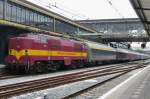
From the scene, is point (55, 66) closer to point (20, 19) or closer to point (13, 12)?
point (13, 12)

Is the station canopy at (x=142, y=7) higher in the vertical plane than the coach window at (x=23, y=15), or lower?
lower

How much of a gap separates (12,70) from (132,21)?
9221 centimetres

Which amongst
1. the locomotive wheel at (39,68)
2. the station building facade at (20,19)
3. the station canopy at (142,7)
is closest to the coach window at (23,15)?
the station building facade at (20,19)

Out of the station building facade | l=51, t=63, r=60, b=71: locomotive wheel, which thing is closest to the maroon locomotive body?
l=51, t=63, r=60, b=71: locomotive wheel

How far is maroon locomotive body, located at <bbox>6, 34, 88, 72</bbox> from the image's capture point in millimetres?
29609

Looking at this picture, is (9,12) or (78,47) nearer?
(78,47)

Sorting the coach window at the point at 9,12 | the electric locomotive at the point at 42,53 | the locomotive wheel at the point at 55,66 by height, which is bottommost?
the locomotive wheel at the point at 55,66

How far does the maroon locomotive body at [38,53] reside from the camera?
29609mm

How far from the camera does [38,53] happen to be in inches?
1219

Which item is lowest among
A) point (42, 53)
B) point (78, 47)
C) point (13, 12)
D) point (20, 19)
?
point (42, 53)

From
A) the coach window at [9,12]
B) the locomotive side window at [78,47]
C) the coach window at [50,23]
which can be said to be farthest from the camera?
the coach window at [50,23]

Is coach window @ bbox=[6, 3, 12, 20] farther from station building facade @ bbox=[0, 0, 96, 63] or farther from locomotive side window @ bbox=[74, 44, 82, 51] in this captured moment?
locomotive side window @ bbox=[74, 44, 82, 51]

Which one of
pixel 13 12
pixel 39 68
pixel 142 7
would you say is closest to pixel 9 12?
pixel 13 12

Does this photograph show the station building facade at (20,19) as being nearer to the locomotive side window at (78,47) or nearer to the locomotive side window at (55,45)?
the locomotive side window at (55,45)
